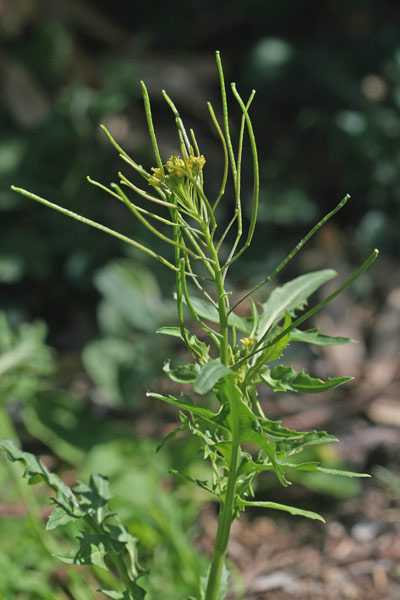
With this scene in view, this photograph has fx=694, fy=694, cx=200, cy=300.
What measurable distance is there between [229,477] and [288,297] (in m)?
0.26

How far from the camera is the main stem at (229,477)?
74 centimetres

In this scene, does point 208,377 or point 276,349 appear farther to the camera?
point 276,349

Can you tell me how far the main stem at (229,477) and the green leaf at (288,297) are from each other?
0.11 meters

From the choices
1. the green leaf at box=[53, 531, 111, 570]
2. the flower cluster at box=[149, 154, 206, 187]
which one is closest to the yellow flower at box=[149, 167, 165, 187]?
the flower cluster at box=[149, 154, 206, 187]

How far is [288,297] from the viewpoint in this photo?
3.02ft

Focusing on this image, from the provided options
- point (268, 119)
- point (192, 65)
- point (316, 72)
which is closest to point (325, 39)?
point (316, 72)

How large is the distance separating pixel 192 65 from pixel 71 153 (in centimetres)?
108

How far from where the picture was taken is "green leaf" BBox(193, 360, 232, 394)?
1.91 ft

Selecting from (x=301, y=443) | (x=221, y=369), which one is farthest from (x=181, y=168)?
(x=301, y=443)

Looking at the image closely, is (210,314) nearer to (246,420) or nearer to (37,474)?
(246,420)

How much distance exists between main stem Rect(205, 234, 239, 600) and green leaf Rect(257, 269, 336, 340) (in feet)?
0.38

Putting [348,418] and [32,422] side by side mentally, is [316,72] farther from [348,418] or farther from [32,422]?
[32,422]

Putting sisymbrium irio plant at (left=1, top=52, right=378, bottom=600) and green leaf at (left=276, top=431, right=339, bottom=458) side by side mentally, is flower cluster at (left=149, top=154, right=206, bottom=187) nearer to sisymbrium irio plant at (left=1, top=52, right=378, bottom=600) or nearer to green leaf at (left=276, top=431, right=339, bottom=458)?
sisymbrium irio plant at (left=1, top=52, right=378, bottom=600)

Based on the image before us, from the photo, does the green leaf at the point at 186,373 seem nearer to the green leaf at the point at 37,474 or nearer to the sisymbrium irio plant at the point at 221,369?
the sisymbrium irio plant at the point at 221,369
